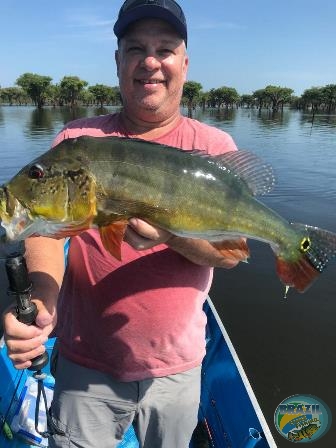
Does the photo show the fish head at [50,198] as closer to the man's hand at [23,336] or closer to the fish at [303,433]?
the man's hand at [23,336]

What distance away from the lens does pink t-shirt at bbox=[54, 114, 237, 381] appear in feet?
9.67

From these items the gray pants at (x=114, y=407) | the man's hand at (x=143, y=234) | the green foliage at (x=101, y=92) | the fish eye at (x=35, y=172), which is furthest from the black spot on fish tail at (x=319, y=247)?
the green foliage at (x=101, y=92)

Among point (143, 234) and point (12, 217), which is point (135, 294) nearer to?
point (143, 234)

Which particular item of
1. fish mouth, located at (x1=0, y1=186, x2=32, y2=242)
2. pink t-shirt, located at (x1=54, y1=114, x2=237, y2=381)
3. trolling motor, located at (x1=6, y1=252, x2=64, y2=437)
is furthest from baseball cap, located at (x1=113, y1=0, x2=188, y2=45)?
trolling motor, located at (x1=6, y1=252, x2=64, y2=437)

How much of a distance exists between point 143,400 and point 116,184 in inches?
73.3

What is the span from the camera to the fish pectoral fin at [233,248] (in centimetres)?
275

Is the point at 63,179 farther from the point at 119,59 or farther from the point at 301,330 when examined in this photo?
the point at 301,330

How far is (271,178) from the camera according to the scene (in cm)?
295

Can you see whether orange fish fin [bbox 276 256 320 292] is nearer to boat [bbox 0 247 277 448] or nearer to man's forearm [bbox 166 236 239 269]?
man's forearm [bbox 166 236 239 269]

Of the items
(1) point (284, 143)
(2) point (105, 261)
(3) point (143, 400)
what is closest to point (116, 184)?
(2) point (105, 261)

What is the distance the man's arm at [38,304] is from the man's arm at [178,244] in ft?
2.52

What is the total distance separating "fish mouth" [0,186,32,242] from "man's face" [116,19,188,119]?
48.8 inches

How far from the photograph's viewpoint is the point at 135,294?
295 centimetres

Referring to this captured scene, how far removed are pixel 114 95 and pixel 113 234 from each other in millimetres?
151378
